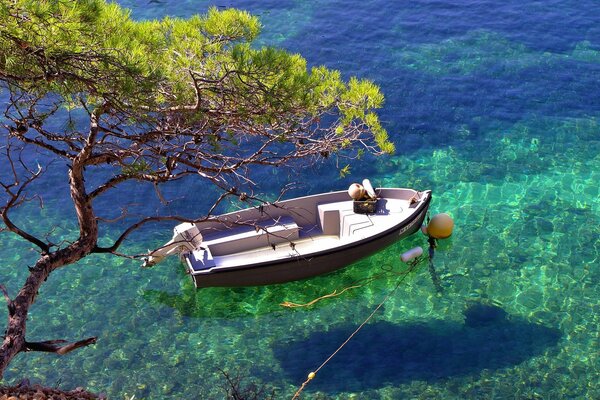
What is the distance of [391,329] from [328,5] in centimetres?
1564

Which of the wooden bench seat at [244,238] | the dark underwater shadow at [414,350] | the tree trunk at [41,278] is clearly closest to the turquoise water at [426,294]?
the dark underwater shadow at [414,350]

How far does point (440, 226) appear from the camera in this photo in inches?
535

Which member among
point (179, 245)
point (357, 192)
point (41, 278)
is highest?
point (41, 278)

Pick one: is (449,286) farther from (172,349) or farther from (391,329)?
(172,349)

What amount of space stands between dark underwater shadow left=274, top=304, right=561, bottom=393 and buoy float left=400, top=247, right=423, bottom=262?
148cm

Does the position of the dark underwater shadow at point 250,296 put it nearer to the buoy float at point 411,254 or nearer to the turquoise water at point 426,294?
the turquoise water at point 426,294

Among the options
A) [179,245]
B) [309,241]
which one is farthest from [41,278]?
[309,241]

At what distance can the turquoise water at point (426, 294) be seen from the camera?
1132 centimetres

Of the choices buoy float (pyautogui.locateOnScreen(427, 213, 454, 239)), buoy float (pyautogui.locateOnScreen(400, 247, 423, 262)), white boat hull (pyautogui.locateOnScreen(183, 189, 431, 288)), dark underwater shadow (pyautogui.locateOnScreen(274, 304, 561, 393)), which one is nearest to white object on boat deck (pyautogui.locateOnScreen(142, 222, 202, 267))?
white boat hull (pyautogui.locateOnScreen(183, 189, 431, 288))

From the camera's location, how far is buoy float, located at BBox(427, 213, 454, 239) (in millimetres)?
13586

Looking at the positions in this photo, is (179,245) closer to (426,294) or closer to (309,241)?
(309,241)

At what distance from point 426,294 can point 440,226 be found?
58.7 inches

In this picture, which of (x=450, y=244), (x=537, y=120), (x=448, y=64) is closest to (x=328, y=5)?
(x=448, y=64)

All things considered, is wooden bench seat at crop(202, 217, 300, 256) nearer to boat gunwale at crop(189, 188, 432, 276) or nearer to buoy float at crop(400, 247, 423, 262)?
boat gunwale at crop(189, 188, 432, 276)
